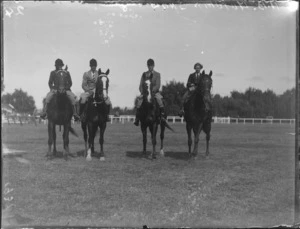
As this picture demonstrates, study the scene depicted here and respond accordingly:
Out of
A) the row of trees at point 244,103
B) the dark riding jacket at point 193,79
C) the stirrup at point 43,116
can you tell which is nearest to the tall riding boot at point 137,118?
the row of trees at point 244,103

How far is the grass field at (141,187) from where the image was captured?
4.15 m

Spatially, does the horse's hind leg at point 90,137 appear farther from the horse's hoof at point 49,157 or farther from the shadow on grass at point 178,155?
the shadow on grass at point 178,155

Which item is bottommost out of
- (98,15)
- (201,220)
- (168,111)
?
(201,220)

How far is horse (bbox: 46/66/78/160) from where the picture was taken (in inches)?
187

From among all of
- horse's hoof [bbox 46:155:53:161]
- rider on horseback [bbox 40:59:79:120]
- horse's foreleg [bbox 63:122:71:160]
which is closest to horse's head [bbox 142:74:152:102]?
rider on horseback [bbox 40:59:79:120]

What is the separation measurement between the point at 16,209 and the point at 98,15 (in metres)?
2.73

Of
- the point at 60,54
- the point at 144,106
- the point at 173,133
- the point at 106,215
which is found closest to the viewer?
the point at 106,215

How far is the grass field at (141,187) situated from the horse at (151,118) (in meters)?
0.33

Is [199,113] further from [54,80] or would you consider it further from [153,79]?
[54,80]

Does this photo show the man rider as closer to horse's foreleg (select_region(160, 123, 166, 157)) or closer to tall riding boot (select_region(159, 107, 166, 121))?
tall riding boot (select_region(159, 107, 166, 121))

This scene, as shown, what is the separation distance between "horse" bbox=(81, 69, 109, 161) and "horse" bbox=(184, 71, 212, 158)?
1.42 meters

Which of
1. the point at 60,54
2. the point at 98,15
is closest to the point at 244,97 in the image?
the point at 98,15

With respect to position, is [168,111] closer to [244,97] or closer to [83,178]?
[244,97]

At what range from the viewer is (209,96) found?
545 cm
